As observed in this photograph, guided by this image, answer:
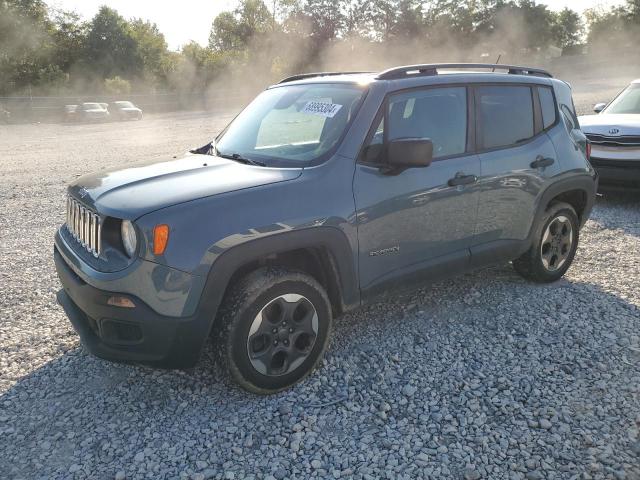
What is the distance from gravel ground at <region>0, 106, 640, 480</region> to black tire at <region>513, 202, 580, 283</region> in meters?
0.15

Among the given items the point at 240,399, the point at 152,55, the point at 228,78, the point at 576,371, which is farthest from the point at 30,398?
the point at 152,55

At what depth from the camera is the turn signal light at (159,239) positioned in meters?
2.69

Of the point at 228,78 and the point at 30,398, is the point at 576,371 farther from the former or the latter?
the point at 228,78

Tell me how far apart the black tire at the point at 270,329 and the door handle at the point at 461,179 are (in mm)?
1239

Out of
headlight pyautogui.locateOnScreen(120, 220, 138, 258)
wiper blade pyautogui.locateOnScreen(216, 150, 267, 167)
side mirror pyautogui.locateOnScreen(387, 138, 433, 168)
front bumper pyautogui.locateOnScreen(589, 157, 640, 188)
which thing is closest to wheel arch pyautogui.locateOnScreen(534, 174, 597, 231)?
side mirror pyautogui.locateOnScreen(387, 138, 433, 168)

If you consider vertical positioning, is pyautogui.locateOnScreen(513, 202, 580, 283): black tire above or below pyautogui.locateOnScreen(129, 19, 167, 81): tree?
below

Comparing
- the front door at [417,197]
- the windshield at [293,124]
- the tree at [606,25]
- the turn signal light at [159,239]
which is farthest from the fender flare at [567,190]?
the tree at [606,25]

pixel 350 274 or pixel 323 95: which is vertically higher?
pixel 323 95

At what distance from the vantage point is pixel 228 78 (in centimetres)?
4966

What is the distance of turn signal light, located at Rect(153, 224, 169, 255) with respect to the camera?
2.69 m

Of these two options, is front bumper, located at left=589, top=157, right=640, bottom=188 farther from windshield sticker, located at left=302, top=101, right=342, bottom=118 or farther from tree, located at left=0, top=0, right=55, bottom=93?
tree, located at left=0, top=0, right=55, bottom=93

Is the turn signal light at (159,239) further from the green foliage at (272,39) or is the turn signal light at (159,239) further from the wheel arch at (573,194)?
the green foliage at (272,39)

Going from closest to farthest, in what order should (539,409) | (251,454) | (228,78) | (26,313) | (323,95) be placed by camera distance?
(251,454) → (539,409) → (323,95) → (26,313) → (228,78)

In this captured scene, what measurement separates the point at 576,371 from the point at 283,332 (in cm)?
188
